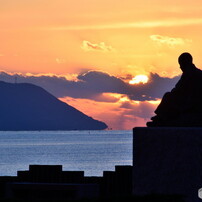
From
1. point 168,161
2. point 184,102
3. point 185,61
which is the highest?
point 185,61

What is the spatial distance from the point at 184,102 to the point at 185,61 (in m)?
0.98

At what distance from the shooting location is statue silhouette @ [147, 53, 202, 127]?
18.9m

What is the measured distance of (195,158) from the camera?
18.1 meters

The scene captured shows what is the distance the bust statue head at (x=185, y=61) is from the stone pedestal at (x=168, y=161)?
1921 millimetres

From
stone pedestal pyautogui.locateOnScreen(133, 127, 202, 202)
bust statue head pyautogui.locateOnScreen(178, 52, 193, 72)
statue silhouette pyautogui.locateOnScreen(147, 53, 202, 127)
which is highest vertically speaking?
bust statue head pyautogui.locateOnScreen(178, 52, 193, 72)

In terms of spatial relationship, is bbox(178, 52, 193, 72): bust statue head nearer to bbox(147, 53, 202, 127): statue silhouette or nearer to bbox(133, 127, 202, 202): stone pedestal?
bbox(147, 53, 202, 127): statue silhouette

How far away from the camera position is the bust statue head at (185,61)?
19594 mm

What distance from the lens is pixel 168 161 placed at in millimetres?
18438

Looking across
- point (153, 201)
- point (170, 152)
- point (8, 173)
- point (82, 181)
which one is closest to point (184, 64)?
point (170, 152)

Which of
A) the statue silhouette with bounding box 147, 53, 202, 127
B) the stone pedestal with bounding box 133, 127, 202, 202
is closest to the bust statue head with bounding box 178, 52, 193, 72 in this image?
the statue silhouette with bounding box 147, 53, 202, 127

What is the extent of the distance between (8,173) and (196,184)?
91.5m

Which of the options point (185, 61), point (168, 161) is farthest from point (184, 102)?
point (168, 161)

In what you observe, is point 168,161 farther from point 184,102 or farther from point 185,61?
point 185,61

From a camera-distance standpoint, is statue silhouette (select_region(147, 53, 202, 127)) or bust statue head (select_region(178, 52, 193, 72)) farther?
bust statue head (select_region(178, 52, 193, 72))
